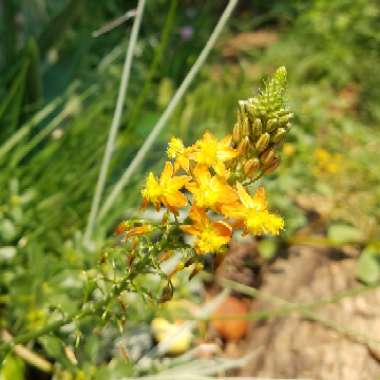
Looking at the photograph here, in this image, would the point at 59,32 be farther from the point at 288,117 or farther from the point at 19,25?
the point at 288,117

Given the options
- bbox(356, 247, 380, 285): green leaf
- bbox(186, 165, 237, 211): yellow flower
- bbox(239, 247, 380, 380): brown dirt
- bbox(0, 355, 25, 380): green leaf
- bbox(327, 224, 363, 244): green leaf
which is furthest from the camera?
bbox(327, 224, 363, 244): green leaf

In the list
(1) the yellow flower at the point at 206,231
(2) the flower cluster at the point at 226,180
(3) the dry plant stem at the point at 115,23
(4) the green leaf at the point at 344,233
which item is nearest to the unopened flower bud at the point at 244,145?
(2) the flower cluster at the point at 226,180

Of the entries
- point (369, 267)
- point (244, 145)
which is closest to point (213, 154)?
point (244, 145)

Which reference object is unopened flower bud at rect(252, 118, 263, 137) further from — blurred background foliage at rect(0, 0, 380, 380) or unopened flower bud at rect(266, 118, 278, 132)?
blurred background foliage at rect(0, 0, 380, 380)

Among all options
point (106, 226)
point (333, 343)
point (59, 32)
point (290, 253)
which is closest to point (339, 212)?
point (290, 253)

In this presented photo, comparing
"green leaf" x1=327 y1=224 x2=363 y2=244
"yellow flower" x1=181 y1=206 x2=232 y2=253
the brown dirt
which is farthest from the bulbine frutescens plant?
"green leaf" x1=327 y1=224 x2=363 y2=244

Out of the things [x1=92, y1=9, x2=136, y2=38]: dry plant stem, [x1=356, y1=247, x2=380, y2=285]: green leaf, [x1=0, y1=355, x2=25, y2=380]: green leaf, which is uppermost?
[x1=92, y1=9, x2=136, y2=38]: dry plant stem
